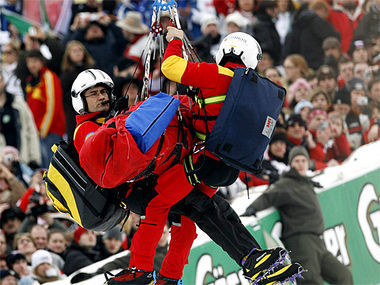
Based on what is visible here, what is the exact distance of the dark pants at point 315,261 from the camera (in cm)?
883

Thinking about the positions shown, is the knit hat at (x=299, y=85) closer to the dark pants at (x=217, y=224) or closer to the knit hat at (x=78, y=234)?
the knit hat at (x=78, y=234)

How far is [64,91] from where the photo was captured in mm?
11133

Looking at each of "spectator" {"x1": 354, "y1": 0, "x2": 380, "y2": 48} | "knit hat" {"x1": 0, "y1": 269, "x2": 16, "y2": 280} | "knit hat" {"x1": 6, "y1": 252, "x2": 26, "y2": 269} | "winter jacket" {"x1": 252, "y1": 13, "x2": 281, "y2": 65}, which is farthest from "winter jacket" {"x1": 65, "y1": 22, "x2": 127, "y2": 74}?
"knit hat" {"x1": 0, "y1": 269, "x2": 16, "y2": 280}

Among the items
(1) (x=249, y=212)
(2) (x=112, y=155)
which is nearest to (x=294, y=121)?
(1) (x=249, y=212)

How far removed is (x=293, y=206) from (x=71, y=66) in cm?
381

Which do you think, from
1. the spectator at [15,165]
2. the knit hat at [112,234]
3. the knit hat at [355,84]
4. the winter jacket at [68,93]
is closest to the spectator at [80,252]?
the knit hat at [112,234]

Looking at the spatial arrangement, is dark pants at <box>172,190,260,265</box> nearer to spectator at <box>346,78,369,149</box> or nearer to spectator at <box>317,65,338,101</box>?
spectator at <box>346,78,369,149</box>

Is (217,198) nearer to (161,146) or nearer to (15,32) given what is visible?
(161,146)

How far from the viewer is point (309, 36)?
12312mm

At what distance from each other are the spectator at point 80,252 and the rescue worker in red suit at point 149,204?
2.35 metres

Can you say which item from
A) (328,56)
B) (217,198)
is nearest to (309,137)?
(328,56)

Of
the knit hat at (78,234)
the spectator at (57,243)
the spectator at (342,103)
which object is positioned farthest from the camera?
the spectator at (342,103)

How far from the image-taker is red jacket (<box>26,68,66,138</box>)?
11438mm

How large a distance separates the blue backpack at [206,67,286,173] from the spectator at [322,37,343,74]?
623 centimetres
